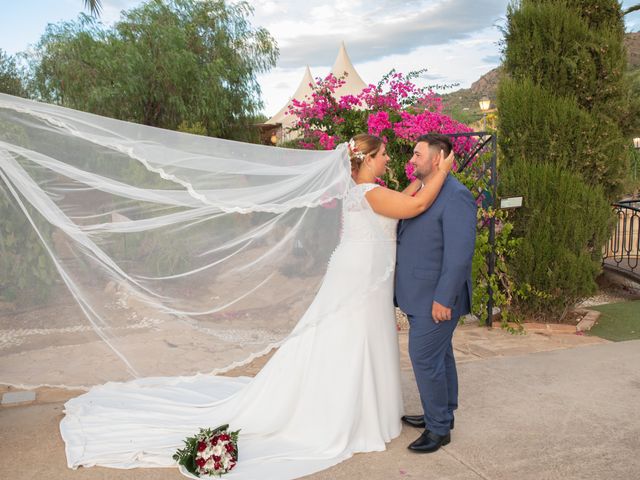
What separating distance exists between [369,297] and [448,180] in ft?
2.80

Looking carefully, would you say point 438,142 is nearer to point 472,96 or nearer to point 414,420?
point 414,420

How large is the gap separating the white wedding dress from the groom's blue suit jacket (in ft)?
0.48

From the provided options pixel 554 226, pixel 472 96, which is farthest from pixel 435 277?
A: pixel 472 96

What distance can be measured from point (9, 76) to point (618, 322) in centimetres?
1511

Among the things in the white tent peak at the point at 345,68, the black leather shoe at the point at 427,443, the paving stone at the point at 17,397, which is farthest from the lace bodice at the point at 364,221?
the white tent peak at the point at 345,68

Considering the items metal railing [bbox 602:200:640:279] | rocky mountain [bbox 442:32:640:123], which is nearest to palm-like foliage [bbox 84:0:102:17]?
metal railing [bbox 602:200:640:279]

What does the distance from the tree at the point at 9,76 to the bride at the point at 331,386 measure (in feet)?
40.7

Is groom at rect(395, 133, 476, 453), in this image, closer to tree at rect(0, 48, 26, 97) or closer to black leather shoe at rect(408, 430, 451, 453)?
black leather shoe at rect(408, 430, 451, 453)

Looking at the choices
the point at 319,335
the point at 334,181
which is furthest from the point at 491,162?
the point at 319,335

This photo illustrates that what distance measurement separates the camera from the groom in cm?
337

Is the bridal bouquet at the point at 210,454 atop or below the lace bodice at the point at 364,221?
below

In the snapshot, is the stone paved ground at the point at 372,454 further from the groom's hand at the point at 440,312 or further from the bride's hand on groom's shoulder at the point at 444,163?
the bride's hand on groom's shoulder at the point at 444,163

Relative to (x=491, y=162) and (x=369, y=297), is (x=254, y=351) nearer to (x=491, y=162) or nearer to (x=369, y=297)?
(x=369, y=297)

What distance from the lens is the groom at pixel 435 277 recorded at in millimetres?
3371
